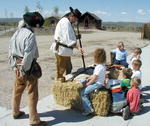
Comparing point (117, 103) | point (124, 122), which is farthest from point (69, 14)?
point (124, 122)

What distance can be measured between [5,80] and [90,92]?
3302mm

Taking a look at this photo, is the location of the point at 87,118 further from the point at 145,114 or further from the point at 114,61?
the point at 114,61

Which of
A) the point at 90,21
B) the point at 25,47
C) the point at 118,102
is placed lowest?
the point at 118,102

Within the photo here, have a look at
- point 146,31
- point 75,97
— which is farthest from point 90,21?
point 75,97

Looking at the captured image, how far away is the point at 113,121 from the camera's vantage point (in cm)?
433

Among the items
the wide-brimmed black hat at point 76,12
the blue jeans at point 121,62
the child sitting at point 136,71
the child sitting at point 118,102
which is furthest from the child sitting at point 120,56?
the child sitting at point 118,102

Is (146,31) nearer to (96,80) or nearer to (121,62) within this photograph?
(121,62)

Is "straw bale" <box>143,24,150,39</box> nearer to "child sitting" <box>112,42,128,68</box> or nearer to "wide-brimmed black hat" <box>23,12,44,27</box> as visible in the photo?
"child sitting" <box>112,42,128,68</box>

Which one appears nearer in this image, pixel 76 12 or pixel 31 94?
pixel 31 94

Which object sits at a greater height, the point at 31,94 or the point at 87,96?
the point at 31,94

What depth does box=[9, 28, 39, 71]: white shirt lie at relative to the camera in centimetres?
380

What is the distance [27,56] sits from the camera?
3805 mm

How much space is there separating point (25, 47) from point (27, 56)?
0.13 meters

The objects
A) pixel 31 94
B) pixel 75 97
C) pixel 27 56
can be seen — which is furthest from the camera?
pixel 75 97
